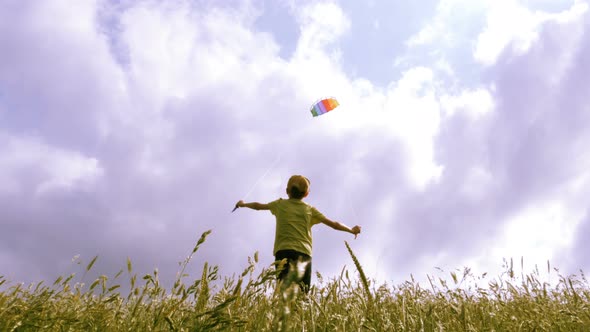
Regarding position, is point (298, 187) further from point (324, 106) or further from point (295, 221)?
point (324, 106)

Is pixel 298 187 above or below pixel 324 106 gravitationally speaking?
below

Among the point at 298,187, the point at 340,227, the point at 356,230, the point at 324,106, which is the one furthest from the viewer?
the point at 324,106

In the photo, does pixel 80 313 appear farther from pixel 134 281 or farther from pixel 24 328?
pixel 134 281

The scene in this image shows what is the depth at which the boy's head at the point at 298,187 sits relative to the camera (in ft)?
24.9

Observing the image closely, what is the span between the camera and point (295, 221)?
23.9 ft

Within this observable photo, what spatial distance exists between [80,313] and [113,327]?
345 millimetres

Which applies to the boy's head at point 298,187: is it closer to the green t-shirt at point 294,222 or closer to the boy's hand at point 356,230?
the green t-shirt at point 294,222

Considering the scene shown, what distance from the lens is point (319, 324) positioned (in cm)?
236

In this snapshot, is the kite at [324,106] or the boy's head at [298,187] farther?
the kite at [324,106]

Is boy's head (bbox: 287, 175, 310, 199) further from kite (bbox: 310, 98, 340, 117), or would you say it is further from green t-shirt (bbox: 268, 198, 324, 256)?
kite (bbox: 310, 98, 340, 117)

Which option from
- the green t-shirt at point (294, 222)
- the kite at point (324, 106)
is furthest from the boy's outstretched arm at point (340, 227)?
the kite at point (324, 106)

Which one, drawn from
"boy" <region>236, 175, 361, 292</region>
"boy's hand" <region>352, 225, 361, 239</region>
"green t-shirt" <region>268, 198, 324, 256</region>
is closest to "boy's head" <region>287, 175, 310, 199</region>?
"boy" <region>236, 175, 361, 292</region>

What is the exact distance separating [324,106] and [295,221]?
8.12 metres

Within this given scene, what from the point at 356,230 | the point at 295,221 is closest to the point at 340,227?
the point at 356,230
